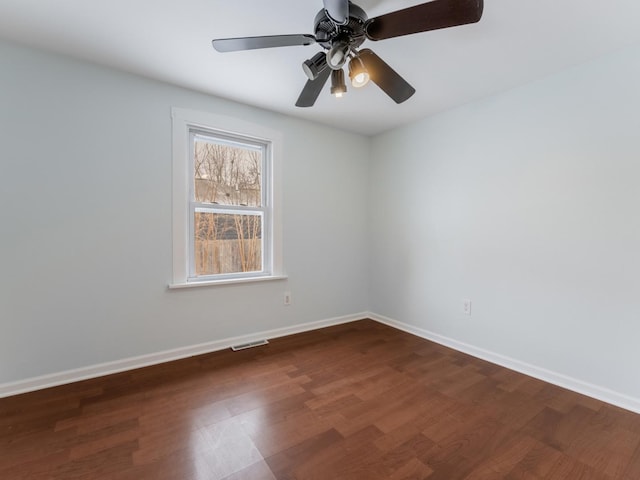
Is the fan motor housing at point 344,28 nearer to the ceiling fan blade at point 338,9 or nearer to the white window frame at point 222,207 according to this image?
the ceiling fan blade at point 338,9

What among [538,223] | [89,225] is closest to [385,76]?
[538,223]

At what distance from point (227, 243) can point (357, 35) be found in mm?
2064

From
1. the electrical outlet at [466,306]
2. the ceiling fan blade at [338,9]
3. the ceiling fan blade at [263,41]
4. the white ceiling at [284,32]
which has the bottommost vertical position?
the electrical outlet at [466,306]

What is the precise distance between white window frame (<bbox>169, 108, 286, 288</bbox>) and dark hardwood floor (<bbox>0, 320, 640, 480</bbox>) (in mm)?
788

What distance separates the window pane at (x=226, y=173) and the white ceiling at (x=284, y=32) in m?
0.53

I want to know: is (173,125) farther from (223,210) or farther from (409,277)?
(409,277)

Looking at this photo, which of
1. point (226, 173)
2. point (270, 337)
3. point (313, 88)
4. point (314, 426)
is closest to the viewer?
point (314, 426)

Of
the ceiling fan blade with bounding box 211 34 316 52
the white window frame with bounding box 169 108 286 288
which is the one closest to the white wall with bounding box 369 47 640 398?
the white window frame with bounding box 169 108 286 288

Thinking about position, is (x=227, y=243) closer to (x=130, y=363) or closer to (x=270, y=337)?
(x=270, y=337)

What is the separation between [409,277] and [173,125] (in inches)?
109

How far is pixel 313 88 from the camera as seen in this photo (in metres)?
1.80

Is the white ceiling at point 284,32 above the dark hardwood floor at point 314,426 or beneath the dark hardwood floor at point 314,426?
above

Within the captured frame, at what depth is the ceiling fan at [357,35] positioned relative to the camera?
1.19 m

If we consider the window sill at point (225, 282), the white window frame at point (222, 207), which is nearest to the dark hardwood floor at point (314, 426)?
the window sill at point (225, 282)
